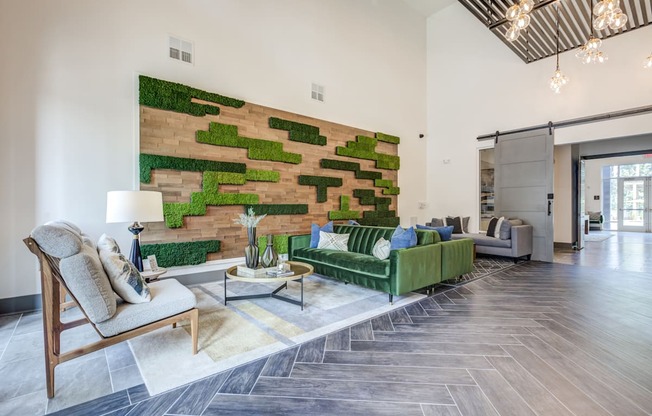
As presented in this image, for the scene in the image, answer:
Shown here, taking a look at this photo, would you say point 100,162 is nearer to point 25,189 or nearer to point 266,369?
point 25,189

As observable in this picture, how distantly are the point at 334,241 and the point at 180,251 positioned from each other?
2.32m

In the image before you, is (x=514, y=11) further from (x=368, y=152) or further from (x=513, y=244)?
(x=513, y=244)

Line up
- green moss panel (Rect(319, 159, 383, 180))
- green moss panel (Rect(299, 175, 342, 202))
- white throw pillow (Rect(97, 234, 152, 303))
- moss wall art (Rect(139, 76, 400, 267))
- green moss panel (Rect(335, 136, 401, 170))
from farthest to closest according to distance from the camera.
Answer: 1. green moss panel (Rect(335, 136, 401, 170))
2. green moss panel (Rect(319, 159, 383, 180))
3. green moss panel (Rect(299, 175, 342, 202))
4. moss wall art (Rect(139, 76, 400, 267))
5. white throw pillow (Rect(97, 234, 152, 303))

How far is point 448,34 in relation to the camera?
789 centimetres

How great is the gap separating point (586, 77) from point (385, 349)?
689 cm

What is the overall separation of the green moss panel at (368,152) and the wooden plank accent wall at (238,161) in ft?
0.42

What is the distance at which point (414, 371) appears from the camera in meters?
2.09

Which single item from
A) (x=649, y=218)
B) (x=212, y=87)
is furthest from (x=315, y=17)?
(x=649, y=218)

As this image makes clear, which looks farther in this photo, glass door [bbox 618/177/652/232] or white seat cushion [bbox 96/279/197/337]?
glass door [bbox 618/177/652/232]

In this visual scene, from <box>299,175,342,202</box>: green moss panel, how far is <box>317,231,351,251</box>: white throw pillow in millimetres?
1358

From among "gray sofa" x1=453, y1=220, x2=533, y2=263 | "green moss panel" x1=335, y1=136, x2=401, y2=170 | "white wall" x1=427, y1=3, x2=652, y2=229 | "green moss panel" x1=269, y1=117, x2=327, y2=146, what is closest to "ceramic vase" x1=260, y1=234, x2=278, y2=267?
"green moss panel" x1=269, y1=117, x2=327, y2=146

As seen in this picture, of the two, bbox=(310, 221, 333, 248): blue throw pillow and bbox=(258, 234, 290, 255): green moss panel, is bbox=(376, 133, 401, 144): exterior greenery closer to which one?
bbox=(310, 221, 333, 248): blue throw pillow

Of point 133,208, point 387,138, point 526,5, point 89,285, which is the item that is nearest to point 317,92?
point 387,138

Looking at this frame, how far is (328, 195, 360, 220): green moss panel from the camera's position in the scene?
6.28 metres
